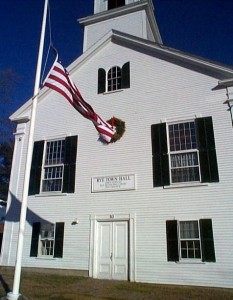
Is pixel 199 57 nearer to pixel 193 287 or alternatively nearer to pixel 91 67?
pixel 91 67

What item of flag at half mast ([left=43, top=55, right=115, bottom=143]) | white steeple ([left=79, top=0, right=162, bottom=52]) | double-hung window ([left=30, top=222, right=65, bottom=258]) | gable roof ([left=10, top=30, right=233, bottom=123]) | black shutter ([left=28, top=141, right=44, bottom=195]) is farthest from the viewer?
white steeple ([left=79, top=0, right=162, bottom=52])

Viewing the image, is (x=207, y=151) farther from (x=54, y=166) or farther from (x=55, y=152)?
(x=55, y=152)

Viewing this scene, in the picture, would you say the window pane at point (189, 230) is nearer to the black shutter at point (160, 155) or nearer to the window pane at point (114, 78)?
the black shutter at point (160, 155)

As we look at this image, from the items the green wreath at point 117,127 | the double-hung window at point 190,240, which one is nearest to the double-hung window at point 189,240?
the double-hung window at point 190,240

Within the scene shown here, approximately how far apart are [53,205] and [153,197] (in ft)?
14.9

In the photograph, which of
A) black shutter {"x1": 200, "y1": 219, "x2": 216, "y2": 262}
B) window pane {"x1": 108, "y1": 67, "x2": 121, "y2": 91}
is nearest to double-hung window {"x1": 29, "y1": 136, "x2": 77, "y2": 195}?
window pane {"x1": 108, "y1": 67, "x2": 121, "y2": 91}

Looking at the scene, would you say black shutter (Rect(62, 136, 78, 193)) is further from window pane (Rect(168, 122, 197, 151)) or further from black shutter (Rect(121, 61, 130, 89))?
window pane (Rect(168, 122, 197, 151))

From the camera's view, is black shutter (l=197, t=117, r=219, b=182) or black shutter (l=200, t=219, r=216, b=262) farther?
black shutter (l=197, t=117, r=219, b=182)

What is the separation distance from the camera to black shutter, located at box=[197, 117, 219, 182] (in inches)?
409

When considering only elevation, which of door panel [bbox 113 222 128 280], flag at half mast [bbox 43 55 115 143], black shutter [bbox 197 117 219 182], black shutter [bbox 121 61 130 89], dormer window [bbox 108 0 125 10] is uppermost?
dormer window [bbox 108 0 125 10]

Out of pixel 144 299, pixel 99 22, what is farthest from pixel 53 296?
pixel 99 22

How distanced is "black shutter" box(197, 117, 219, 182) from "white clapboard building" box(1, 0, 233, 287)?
0.04 meters

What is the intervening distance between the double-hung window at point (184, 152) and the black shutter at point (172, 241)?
59.3 inches

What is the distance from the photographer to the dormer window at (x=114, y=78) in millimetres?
13312
